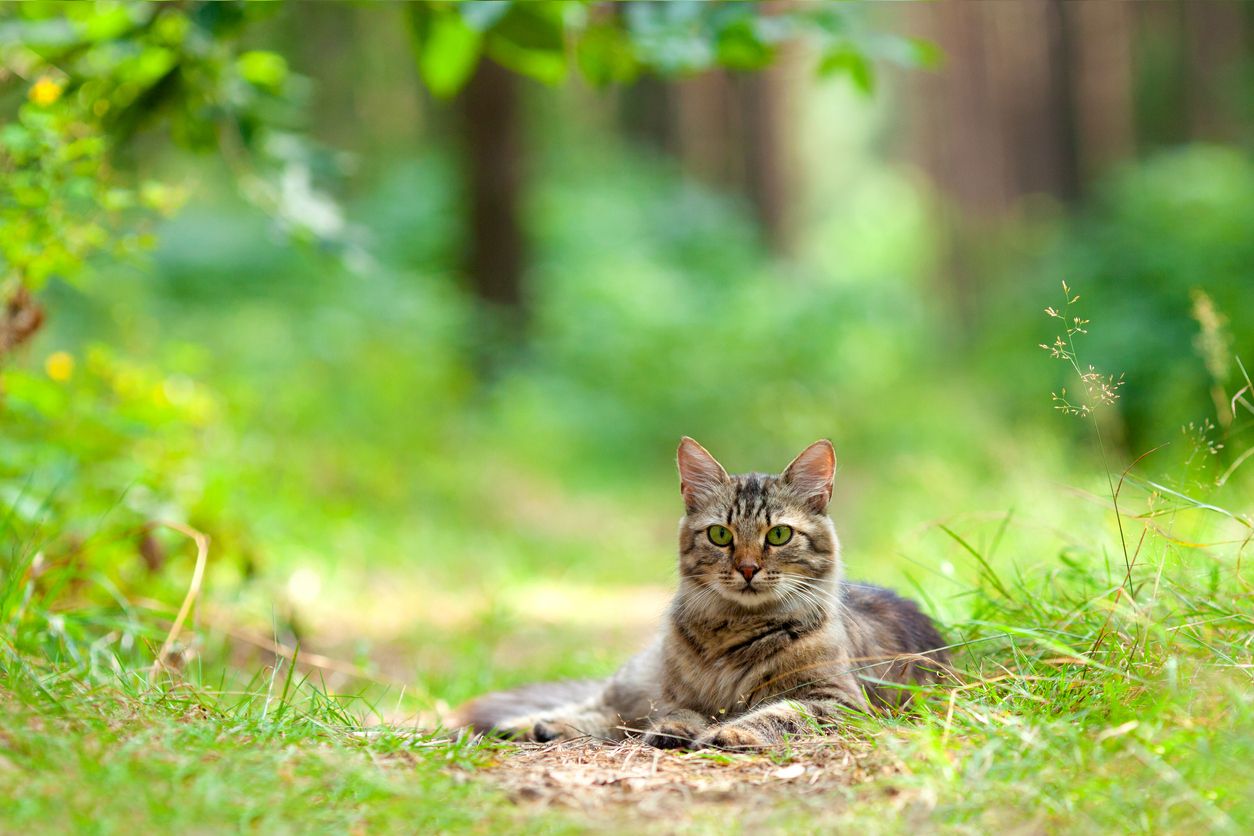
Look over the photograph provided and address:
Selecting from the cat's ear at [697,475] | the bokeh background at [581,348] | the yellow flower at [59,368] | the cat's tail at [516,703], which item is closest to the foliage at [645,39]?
the bokeh background at [581,348]

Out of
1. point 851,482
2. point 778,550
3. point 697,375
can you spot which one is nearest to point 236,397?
point 778,550

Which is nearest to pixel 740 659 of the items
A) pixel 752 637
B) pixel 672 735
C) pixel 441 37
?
pixel 752 637

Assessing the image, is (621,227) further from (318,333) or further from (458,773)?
(458,773)

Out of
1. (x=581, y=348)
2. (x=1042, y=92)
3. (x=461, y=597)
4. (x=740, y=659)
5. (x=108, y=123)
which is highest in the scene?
(x=1042, y=92)

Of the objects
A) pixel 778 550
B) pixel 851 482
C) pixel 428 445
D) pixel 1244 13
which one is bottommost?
pixel 851 482

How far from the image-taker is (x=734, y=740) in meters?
3.07

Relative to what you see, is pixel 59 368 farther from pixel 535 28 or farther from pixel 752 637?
pixel 752 637


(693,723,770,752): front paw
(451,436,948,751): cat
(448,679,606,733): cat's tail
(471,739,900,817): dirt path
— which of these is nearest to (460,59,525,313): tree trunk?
(448,679,606,733): cat's tail

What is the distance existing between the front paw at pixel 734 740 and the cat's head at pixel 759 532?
52 centimetres

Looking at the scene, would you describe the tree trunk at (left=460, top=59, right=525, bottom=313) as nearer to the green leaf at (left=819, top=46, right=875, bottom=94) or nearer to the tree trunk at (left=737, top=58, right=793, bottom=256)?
the tree trunk at (left=737, top=58, right=793, bottom=256)

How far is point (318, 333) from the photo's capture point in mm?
9641

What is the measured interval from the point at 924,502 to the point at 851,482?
2.96 metres

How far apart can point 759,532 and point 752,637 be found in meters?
0.33

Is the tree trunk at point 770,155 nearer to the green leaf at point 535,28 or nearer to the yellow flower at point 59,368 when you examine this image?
the yellow flower at point 59,368
